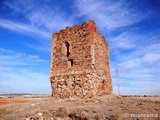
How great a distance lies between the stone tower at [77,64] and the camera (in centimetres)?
1209

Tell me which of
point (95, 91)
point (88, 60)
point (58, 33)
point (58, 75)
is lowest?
point (95, 91)

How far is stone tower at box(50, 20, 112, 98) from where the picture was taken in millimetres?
12086

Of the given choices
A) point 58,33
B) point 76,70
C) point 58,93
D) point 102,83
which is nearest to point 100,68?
point 102,83

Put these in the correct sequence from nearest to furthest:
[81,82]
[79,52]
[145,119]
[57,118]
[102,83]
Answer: [145,119], [57,118], [81,82], [79,52], [102,83]

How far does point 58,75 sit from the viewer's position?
13547 millimetres

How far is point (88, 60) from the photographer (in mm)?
12375

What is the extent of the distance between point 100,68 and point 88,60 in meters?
1.81

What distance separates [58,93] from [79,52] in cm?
397

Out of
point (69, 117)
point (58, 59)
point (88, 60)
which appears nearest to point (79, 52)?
point (88, 60)

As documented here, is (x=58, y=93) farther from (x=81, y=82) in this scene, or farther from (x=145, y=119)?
(x=145, y=119)

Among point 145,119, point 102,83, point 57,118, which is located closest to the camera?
point 145,119

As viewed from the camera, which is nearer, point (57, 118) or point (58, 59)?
point (57, 118)

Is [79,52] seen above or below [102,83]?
above

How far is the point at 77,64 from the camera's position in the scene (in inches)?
505
